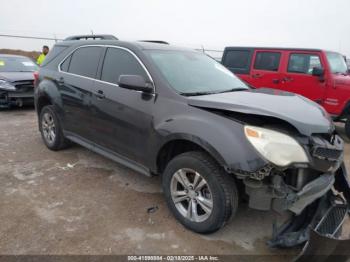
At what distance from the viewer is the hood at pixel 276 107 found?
8.25 feet

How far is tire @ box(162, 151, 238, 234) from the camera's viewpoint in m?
2.59

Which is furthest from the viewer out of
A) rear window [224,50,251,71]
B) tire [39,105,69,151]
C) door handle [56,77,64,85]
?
rear window [224,50,251,71]

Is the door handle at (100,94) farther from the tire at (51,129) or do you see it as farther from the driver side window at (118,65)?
the tire at (51,129)

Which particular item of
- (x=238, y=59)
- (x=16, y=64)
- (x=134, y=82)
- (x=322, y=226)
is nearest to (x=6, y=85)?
(x=16, y=64)

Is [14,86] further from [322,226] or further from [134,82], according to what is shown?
[322,226]

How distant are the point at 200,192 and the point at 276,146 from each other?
85cm

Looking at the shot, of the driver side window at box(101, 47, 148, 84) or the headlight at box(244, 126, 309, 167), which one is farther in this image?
the driver side window at box(101, 47, 148, 84)

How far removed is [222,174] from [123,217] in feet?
3.92

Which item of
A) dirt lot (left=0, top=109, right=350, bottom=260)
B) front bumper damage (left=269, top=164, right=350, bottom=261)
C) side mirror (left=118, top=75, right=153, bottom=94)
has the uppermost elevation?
side mirror (left=118, top=75, right=153, bottom=94)

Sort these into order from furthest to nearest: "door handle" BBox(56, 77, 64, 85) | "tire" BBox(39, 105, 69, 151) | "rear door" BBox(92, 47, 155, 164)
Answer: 1. "tire" BBox(39, 105, 69, 151)
2. "door handle" BBox(56, 77, 64, 85)
3. "rear door" BBox(92, 47, 155, 164)

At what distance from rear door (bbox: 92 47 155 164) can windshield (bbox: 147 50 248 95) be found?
10.0 inches

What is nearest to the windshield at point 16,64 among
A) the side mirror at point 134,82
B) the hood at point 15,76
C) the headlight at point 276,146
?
the hood at point 15,76

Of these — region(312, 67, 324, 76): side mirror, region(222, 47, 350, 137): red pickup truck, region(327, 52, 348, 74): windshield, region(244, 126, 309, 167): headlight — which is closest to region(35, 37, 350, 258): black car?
region(244, 126, 309, 167): headlight

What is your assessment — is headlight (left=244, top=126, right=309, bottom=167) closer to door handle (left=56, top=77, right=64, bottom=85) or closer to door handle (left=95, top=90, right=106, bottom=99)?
door handle (left=95, top=90, right=106, bottom=99)
